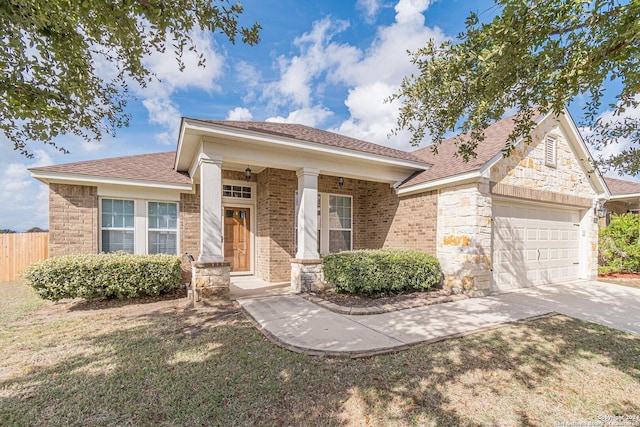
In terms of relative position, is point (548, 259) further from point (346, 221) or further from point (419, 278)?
point (346, 221)

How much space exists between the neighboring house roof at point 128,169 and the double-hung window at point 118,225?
81cm

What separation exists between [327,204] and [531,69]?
692 centimetres

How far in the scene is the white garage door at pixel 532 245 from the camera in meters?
7.56

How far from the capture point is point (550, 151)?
8523mm

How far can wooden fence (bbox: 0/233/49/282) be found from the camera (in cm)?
975

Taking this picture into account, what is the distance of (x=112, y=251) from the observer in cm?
801

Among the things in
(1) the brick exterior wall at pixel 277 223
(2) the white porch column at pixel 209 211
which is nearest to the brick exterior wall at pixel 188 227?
(1) the brick exterior wall at pixel 277 223

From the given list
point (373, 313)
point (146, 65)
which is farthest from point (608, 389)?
point (146, 65)

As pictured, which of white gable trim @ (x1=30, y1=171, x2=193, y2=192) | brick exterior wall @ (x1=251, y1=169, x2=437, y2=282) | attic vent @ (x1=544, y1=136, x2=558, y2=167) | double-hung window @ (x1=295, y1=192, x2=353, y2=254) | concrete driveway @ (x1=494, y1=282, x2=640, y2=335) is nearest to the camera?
concrete driveway @ (x1=494, y1=282, x2=640, y2=335)

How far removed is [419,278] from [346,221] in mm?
3700

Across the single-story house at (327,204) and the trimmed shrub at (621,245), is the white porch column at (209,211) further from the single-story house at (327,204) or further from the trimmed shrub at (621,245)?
the trimmed shrub at (621,245)

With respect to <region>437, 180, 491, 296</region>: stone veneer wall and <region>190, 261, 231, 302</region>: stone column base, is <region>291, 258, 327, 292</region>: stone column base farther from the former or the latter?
<region>437, 180, 491, 296</region>: stone veneer wall

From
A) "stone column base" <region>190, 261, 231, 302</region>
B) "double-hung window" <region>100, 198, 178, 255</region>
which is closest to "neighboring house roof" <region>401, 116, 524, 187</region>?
"stone column base" <region>190, 261, 231, 302</region>

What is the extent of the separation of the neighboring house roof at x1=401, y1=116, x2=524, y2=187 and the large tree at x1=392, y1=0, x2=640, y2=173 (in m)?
2.44
